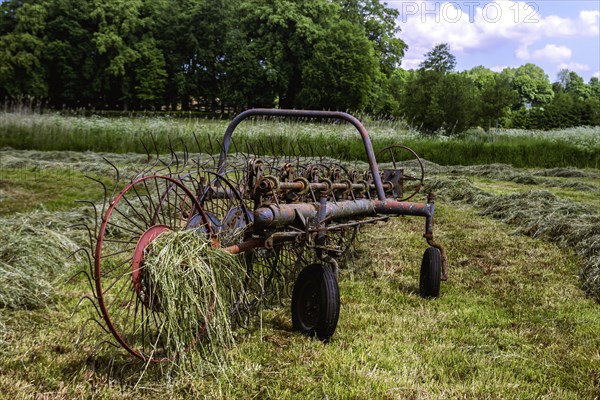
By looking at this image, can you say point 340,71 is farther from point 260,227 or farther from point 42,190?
point 260,227

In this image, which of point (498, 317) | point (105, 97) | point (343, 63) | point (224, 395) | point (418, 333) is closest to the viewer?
point (224, 395)

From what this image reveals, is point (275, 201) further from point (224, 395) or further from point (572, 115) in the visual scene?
point (572, 115)

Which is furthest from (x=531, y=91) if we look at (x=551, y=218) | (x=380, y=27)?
(x=551, y=218)

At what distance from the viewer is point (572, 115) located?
137ft

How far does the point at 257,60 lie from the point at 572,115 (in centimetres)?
2619

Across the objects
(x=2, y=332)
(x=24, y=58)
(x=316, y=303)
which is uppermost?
(x=24, y=58)

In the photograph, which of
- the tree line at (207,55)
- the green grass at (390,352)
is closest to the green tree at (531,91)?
the tree line at (207,55)

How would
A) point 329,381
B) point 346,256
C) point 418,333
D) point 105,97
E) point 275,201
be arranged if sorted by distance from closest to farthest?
point 329,381
point 275,201
point 418,333
point 346,256
point 105,97

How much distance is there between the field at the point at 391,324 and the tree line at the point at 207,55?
3235cm

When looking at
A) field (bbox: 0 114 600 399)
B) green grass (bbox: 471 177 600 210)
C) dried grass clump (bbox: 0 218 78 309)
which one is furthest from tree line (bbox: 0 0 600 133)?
dried grass clump (bbox: 0 218 78 309)

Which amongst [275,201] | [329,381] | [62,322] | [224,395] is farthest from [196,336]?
[62,322]

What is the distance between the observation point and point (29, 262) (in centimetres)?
408

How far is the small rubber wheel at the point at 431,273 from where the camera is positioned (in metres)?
3.90

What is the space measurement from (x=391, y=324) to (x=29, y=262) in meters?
2.90
